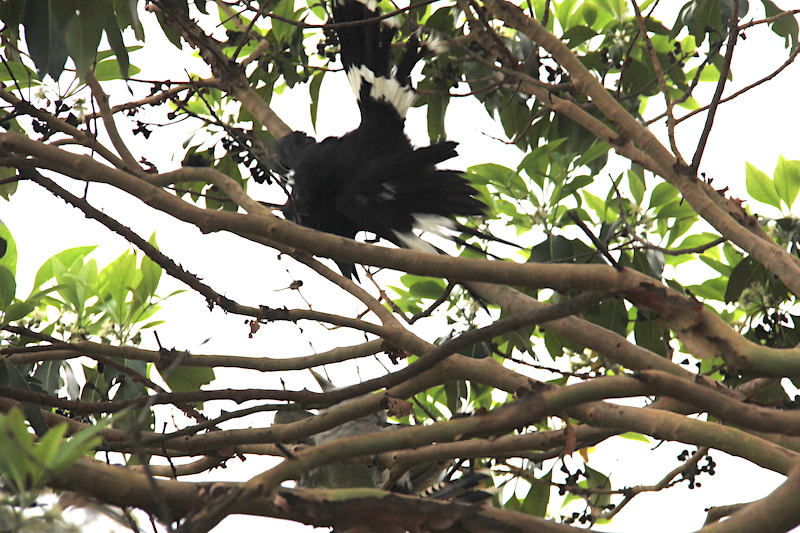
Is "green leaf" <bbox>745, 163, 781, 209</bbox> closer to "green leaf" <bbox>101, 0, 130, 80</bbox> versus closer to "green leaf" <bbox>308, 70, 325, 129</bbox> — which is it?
"green leaf" <bbox>308, 70, 325, 129</bbox>

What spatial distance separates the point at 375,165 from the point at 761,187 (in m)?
0.86

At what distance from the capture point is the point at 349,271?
5.19 feet

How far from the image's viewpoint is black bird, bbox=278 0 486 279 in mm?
1362

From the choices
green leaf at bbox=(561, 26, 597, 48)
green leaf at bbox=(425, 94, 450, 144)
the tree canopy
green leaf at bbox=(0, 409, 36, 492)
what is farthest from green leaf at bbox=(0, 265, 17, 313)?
green leaf at bbox=(561, 26, 597, 48)

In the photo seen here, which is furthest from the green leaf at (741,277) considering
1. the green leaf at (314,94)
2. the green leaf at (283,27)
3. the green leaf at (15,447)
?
the green leaf at (15,447)

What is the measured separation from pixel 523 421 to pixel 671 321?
183 mm

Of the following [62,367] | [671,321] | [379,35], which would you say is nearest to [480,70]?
[379,35]

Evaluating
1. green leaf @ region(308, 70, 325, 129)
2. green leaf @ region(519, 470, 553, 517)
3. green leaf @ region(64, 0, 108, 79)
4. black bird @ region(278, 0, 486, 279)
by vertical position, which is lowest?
green leaf @ region(519, 470, 553, 517)

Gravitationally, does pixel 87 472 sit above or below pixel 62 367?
below

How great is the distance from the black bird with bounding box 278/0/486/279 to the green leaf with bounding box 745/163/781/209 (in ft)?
2.18

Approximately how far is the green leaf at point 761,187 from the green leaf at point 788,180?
0.01m

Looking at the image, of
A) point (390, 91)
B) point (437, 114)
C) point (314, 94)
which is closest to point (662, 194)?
point (437, 114)

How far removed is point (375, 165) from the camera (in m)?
1.38

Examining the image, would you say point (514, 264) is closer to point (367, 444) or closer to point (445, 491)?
point (367, 444)
